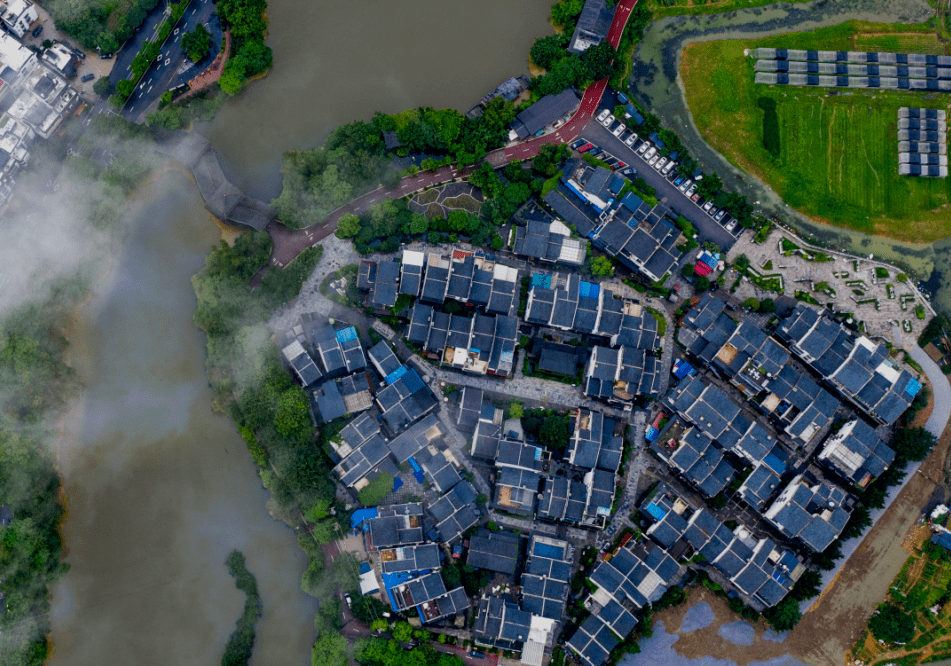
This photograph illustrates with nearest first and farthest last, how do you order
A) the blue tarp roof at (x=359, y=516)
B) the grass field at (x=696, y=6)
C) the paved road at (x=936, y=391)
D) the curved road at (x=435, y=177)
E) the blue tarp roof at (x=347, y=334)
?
1. the blue tarp roof at (x=359, y=516)
2. the blue tarp roof at (x=347, y=334)
3. the paved road at (x=936, y=391)
4. the curved road at (x=435, y=177)
5. the grass field at (x=696, y=6)

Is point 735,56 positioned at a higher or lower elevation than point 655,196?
higher

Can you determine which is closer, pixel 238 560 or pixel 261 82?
pixel 238 560

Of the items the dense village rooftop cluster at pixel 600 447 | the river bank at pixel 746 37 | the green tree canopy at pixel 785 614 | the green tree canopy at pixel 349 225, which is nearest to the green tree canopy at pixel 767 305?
the dense village rooftop cluster at pixel 600 447

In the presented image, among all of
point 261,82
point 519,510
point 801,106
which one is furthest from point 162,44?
point 801,106

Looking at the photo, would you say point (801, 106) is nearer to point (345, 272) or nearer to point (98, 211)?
point (345, 272)

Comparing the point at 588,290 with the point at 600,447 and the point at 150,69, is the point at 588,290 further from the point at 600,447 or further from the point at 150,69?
the point at 150,69

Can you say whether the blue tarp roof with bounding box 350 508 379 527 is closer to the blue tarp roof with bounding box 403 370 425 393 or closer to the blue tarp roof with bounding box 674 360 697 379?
the blue tarp roof with bounding box 403 370 425 393

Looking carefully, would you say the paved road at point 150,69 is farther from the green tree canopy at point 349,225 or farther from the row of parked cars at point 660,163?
the row of parked cars at point 660,163

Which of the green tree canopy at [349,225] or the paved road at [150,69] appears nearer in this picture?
the green tree canopy at [349,225]
